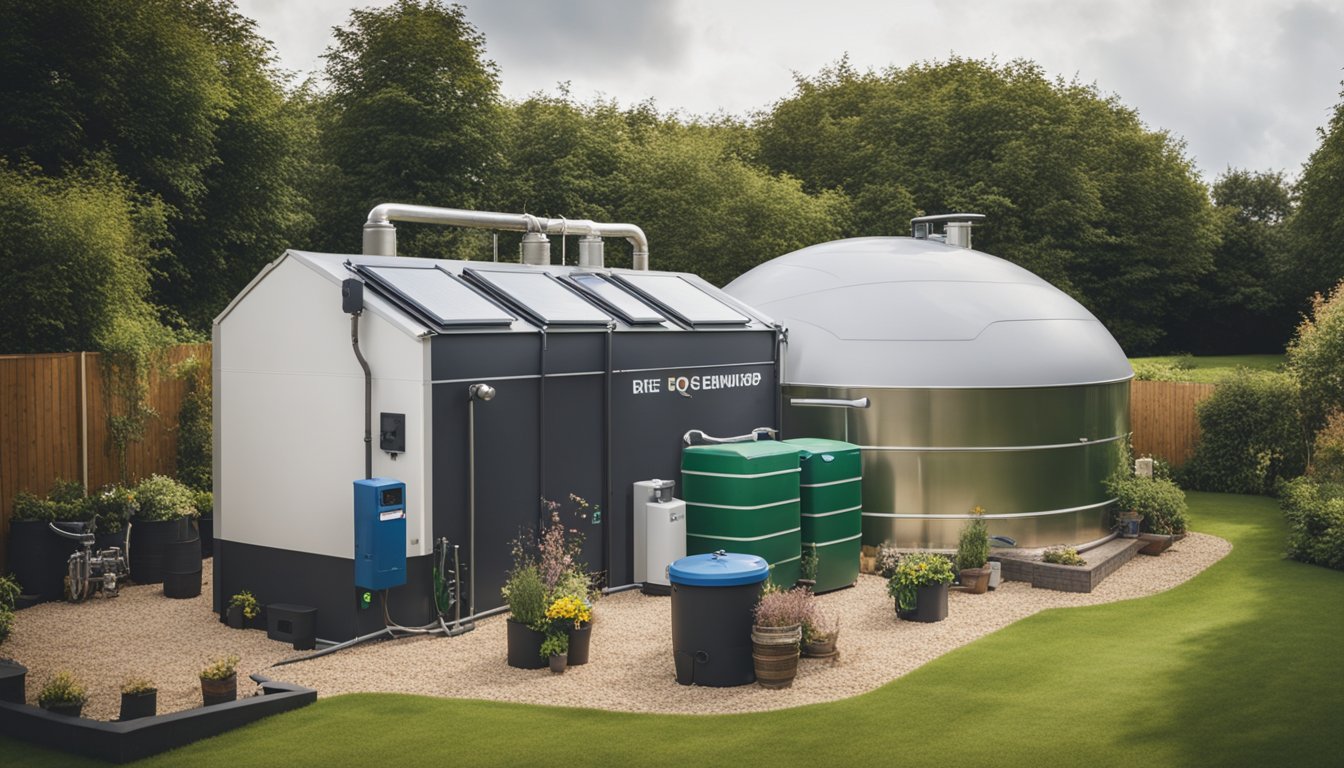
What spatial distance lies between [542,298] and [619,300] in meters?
1.53

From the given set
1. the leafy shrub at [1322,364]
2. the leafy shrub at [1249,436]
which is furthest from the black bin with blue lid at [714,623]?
the leafy shrub at [1249,436]

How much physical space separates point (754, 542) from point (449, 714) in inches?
222

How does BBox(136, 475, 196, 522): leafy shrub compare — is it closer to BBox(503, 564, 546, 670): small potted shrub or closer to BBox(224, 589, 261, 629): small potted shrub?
BBox(224, 589, 261, 629): small potted shrub

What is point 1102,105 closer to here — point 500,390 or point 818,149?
point 818,149

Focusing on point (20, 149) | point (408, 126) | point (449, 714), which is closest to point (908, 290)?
point (449, 714)

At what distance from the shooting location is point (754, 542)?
1520 cm

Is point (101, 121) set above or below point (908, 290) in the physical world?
above

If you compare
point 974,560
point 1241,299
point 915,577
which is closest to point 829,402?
point 974,560

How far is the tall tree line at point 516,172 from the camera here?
95.6 ft

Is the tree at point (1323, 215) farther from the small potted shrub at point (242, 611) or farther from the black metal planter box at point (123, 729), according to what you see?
the black metal planter box at point (123, 729)

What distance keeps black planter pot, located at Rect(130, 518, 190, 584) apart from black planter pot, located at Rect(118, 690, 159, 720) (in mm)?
6429

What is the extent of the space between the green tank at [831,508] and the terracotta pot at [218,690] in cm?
797

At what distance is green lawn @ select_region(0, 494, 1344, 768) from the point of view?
941 centimetres

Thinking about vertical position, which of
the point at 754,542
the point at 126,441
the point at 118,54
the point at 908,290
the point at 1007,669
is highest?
the point at 118,54
